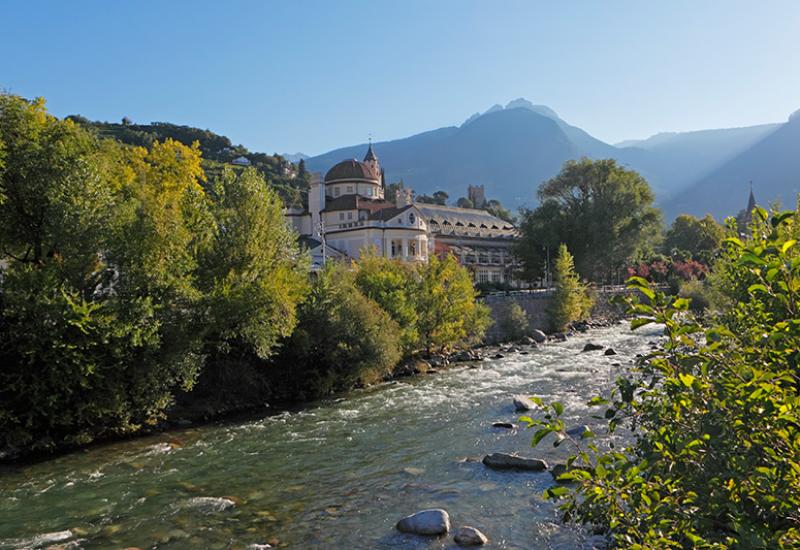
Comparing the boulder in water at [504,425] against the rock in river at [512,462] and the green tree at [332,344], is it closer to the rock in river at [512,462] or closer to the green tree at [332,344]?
the rock in river at [512,462]

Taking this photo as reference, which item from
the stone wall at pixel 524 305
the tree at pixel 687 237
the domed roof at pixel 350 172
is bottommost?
the stone wall at pixel 524 305

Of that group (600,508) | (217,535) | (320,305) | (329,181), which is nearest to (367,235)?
(329,181)

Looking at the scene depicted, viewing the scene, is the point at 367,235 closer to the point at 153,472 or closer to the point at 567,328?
the point at 567,328

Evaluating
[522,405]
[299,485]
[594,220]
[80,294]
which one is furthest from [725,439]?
[594,220]

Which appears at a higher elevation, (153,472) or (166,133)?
(166,133)

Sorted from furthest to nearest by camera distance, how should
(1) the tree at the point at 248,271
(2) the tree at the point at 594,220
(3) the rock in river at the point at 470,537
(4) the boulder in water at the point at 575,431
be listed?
(2) the tree at the point at 594,220 → (1) the tree at the point at 248,271 → (4) the boulder in water at the point at 575,431 → (3) the rock in river at the point at 470,537

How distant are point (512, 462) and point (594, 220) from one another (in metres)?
55.4

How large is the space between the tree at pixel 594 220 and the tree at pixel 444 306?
1262 inches

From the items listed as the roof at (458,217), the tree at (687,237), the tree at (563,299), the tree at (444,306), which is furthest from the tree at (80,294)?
the tree at (687,237)

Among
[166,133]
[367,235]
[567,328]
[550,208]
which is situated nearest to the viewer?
[567,328]

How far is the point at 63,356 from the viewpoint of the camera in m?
16.3

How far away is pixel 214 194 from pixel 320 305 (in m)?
6.66

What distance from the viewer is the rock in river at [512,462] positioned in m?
14.3

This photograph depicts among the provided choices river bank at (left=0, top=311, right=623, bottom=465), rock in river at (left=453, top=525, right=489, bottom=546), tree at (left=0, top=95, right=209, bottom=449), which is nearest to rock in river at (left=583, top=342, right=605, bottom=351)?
river bank at (left=0, top=311, right=623, bottom=465)
